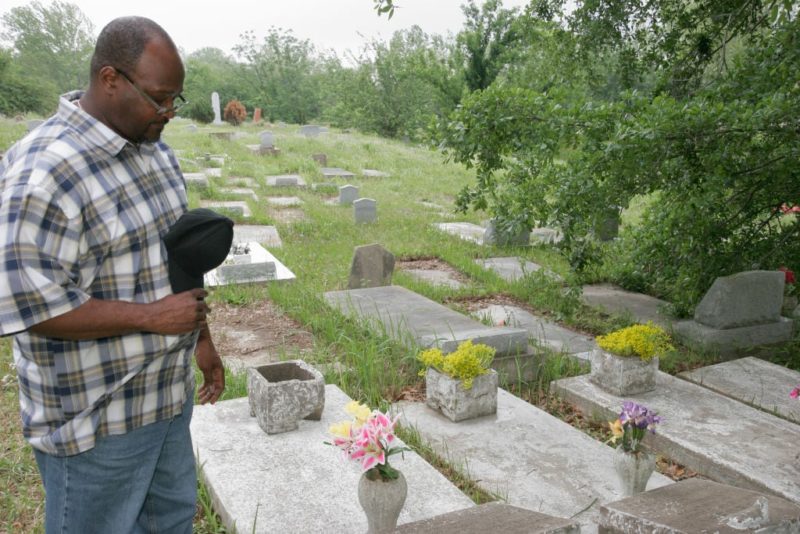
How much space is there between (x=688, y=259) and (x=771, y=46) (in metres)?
1.95

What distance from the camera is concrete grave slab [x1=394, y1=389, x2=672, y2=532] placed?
10.8ft

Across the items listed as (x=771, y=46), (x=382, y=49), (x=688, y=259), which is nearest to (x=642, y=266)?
(x=688, y=259)

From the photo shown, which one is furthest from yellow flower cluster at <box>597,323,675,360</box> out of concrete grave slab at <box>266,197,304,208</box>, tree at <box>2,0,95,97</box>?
tree at <box>2,0,95,97</box>

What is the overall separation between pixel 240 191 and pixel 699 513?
12213mm

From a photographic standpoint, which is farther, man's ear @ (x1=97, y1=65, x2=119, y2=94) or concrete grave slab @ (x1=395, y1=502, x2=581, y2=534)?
concrete grave slab @ (x1=395, y1=502, x2=581, y2=534)

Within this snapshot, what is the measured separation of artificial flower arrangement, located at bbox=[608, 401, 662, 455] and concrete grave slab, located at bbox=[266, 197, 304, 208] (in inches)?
396

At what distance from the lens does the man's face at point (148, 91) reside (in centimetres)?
175

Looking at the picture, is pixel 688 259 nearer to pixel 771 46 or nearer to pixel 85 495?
pixel 771 46

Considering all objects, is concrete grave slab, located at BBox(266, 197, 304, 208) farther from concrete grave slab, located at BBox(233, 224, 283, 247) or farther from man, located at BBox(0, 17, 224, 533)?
man, located at BBox(0, 17, 224, 533)

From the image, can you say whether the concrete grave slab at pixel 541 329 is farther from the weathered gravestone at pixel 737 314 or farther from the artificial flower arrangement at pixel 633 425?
the artificial flower arrangement at pixel 633 425

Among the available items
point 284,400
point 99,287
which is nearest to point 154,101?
point 99,287

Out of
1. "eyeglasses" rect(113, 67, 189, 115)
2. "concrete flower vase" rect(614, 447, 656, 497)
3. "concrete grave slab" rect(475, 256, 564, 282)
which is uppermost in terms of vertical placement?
"eyeglasses" rect(113, 67, 189, 115)

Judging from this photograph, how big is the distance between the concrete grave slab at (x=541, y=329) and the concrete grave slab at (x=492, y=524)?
3293 mm

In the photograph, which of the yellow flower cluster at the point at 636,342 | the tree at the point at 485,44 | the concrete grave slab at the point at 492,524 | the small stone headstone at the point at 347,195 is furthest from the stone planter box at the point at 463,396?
the tree at the point at 485,44
